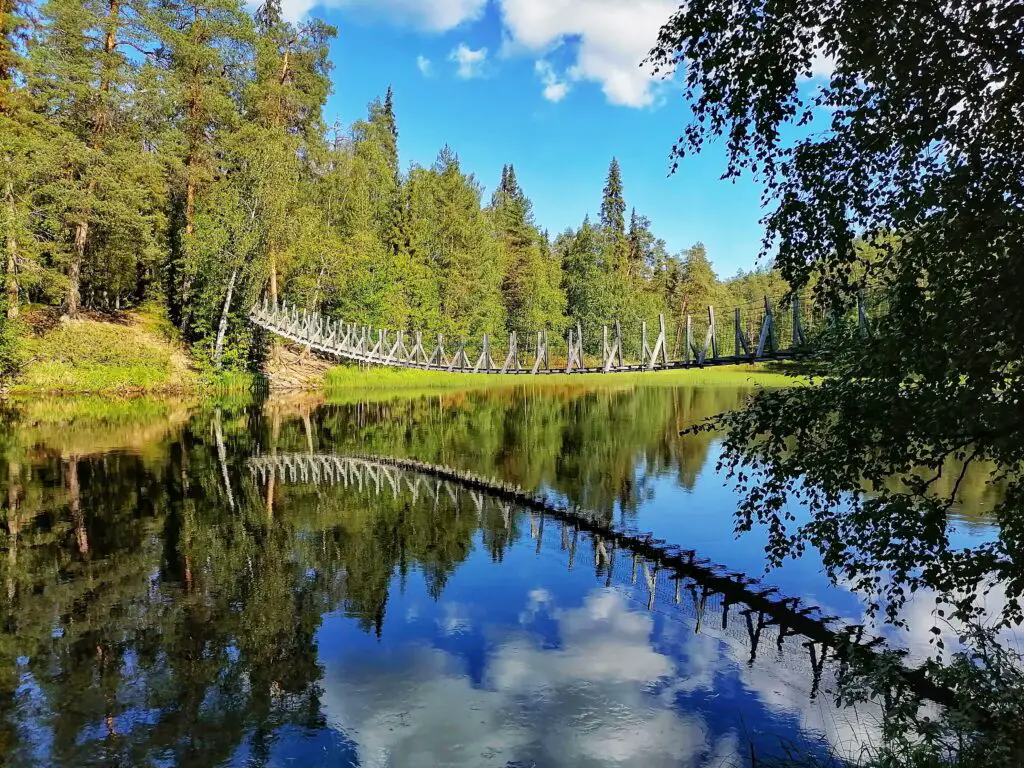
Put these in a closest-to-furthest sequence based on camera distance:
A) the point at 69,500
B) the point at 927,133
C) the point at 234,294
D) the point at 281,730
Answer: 1. the point at 927,133
2. the point at 281,730
3. the point at 69,500
4. the point at 234,294

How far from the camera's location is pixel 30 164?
63.9ft

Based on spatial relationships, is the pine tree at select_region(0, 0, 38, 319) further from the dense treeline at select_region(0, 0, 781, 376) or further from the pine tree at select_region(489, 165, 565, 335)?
the pine tree at select_region(489, 165, 565, 335)

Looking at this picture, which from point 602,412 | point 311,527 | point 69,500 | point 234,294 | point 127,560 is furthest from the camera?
point 234,294

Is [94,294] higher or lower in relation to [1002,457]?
higher

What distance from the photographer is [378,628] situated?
6.07 m

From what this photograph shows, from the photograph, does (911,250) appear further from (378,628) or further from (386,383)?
(386,383)

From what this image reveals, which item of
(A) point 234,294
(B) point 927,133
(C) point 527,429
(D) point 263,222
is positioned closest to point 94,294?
(A) point 234,294

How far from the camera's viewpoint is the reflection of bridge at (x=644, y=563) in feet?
19.0

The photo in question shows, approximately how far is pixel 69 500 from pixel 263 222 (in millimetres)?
17415

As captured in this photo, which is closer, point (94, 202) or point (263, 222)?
point (94, 202)

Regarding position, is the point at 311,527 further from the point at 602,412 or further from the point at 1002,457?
the point at 602,412

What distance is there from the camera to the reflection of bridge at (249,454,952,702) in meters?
5.79

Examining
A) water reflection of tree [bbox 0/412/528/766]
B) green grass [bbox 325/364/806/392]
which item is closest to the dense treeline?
green grass [bbox 325/364/806/392]

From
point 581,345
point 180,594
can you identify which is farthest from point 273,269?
point 180,594
